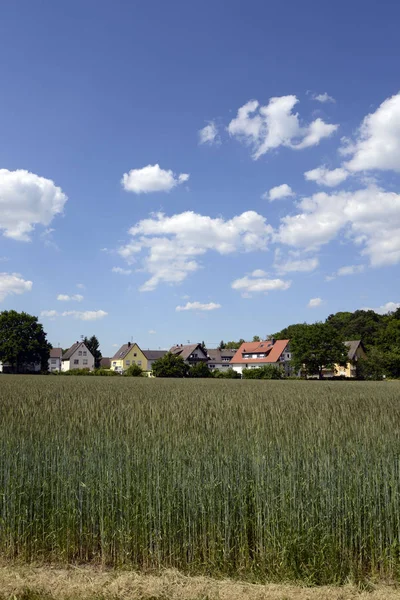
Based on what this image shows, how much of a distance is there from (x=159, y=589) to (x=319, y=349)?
7090 cm

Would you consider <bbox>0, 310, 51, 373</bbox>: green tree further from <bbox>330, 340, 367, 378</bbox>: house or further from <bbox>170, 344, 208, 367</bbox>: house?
<bbox>330, 340, 367, 378</bbox>: house

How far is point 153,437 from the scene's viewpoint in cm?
808

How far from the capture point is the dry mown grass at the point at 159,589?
4.80 metres

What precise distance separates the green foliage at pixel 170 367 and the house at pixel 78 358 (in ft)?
152

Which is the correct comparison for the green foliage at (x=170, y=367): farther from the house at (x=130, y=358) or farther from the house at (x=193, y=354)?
the house at (x=130, y=358)

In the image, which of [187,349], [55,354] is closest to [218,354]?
[187,349]

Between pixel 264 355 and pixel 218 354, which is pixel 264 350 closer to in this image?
pixel 264 355

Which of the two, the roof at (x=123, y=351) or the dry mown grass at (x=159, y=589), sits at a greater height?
the roof at (x=123, y=351)

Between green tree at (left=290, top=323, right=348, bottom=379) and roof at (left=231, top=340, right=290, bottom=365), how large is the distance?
59.8 ft

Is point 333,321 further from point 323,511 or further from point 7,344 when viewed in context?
point 323,511

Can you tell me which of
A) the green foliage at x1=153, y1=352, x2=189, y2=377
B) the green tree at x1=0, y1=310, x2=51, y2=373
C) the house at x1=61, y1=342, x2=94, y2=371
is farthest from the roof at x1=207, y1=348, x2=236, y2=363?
the green foliage at x1=153, y1=352, x2=189, y2=377

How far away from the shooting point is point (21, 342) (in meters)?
88.4

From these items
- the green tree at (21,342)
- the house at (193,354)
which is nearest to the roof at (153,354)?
the house at (193,354)

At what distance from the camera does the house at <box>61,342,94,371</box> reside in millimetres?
113250
